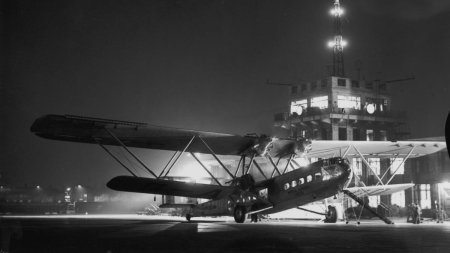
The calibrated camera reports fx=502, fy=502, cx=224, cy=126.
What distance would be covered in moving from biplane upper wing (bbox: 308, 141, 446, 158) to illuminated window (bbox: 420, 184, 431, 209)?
27408 millimetres

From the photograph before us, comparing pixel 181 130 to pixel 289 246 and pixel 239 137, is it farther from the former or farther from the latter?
pixel 289 246

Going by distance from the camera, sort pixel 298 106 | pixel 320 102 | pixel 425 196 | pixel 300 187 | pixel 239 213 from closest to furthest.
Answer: pixel 300 187 < pixel 239 213 < pixel 425 196 < pixel 320 102 < pixel 298 106

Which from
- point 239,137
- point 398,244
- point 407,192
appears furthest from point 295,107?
point 398,244

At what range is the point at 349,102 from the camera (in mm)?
84125

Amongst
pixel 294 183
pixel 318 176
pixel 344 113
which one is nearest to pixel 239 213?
pixel 294 183

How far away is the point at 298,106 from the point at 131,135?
201 ft

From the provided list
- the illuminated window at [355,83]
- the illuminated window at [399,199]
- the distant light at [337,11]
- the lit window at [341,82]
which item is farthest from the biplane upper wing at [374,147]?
the distant light at [337,11]

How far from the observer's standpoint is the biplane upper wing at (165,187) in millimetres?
28000

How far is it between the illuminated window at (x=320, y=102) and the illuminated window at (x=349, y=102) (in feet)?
7.56

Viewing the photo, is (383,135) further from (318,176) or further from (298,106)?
(318,176)

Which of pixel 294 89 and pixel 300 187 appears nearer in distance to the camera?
pixel 300 187

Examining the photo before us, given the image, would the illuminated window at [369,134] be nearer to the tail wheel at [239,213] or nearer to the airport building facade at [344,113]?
the airport building facade at [344,113]

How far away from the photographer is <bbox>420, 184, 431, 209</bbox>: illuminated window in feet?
215

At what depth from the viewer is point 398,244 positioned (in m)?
15.3
